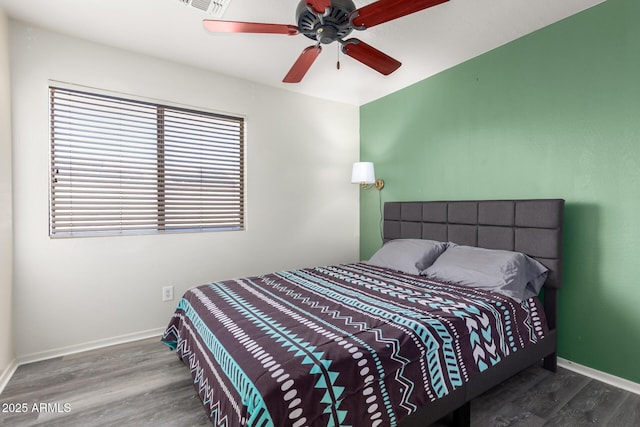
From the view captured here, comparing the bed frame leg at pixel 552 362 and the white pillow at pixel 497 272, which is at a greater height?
the white pillow at pixel 497 272

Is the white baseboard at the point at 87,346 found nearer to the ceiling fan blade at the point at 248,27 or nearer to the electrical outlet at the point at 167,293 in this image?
the electrical outlet at the point at 167,293

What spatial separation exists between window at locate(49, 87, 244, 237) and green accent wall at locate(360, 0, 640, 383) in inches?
90.6

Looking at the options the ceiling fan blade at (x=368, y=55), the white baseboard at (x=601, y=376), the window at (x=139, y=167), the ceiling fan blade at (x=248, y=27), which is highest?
the ceiling fan blade at (x=248, y=27)

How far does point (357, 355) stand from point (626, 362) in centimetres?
202

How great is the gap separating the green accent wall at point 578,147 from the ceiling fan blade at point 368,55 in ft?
3.95

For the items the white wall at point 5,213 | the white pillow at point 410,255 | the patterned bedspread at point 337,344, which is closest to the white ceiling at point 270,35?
the white wall at point 5,213

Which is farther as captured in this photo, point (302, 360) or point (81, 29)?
point (81, 29)

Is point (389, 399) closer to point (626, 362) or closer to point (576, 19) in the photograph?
point (626, 362)

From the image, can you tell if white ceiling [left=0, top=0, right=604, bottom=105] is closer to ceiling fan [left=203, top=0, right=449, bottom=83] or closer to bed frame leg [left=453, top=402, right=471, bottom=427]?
ceiling fan [left=203, top=0, right=449, bottom=83]

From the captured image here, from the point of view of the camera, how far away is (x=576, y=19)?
7.17ft

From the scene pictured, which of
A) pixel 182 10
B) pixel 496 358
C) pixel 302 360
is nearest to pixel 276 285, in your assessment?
pixel 302 360

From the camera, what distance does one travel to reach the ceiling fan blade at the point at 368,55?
180 centimetres

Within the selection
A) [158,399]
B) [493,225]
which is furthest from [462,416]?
[158,399]

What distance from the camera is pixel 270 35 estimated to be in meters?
2.39
